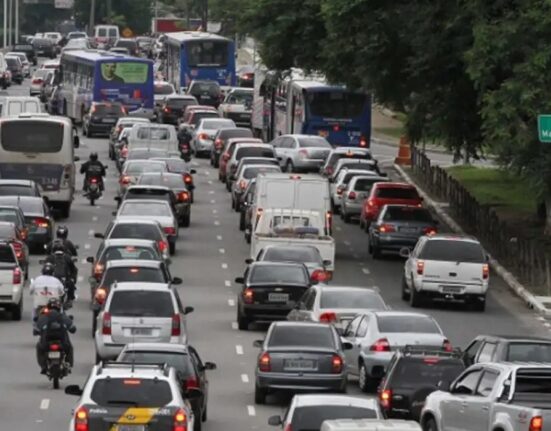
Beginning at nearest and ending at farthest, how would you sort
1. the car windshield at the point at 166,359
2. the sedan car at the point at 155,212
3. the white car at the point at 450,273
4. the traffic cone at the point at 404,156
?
the car windshield at the point at 166,359 → the white car at the point at 450,273 → the sedan car at the point at 155,212 → the traffic cone at the point at 404,156

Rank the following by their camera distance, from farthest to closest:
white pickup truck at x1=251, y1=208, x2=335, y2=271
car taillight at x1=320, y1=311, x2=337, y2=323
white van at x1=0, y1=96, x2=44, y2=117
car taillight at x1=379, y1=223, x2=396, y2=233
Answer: white van at x1=0, y1=96, x2=44, y2=117 < car taillight at x1=379, y1=223, x2=396, y2=233 < white pickup truck at x1=251, y1=208, x2=335, y2=271 < car taillight at x1=320, y1=311, x2=337, y2=323

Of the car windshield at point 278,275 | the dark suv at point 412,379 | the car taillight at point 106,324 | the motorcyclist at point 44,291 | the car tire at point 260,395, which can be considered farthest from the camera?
the car windshield at point 278,275

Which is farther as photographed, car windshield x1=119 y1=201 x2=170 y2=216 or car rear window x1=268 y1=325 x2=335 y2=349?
car windshield x1=119 y1=201 x2=170 y2=216

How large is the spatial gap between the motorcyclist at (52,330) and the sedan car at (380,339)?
4542mm

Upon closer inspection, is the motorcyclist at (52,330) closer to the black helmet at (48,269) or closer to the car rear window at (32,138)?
the black helmet at (48,269)

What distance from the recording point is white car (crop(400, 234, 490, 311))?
4562 centimetres

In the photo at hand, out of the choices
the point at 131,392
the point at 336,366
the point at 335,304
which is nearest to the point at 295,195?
the point at 335,304

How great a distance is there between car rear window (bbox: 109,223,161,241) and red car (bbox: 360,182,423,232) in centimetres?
1087

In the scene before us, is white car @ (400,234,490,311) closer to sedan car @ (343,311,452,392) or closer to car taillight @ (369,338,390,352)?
sedan car @ (343,311,452,392)

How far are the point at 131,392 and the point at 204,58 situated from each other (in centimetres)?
8555

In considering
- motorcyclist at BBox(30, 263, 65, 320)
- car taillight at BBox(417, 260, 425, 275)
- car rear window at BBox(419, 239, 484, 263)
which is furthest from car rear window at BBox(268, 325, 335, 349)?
car rear window at BBox(419, 239, 484, 263)

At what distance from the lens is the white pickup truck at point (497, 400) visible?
24.4m

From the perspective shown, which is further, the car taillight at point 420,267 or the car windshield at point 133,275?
the car taillight at point 420,267

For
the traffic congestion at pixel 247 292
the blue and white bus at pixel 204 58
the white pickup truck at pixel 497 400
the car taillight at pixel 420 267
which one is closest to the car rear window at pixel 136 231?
the traffic congestion at pixel 247 292
